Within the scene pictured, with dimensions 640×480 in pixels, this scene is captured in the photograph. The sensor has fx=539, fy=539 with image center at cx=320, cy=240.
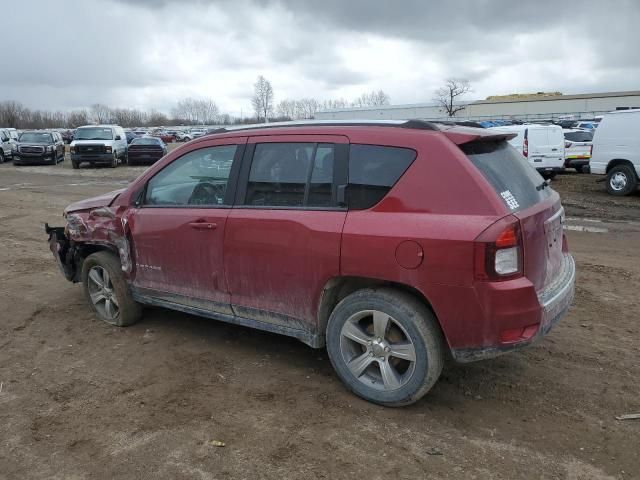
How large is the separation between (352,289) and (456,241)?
869 millimetres

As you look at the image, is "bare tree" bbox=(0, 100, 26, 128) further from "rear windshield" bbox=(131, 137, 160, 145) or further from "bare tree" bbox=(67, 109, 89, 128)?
"rear windshield" bbox=(131, 137, 160, 145)

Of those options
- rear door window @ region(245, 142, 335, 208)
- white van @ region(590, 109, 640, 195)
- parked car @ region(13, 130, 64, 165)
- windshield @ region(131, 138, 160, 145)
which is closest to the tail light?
rear door window @ region(245, 142, 335, 208)

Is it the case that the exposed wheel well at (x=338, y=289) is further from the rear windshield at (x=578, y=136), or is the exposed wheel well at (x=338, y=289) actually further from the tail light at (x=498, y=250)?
the rear windshield at (x=578, y=136)

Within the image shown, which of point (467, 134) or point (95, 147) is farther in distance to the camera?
point (95, 147)

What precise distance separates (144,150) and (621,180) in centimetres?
2104

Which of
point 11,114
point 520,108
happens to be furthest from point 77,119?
point 520,108

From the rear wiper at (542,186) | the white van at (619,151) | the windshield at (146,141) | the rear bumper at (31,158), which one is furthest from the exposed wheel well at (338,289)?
the rear bumper at (31,158)

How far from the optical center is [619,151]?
13.4m

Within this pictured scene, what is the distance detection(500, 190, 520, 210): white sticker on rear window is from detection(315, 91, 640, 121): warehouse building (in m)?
78.3

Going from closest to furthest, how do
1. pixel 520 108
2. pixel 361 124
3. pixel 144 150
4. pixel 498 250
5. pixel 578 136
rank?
pixel 498 250 < pixel 361 124 < pixel 578 136 < pixel 144 150 < pixel 520 108

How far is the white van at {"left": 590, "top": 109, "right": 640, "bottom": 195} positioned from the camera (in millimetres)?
13125

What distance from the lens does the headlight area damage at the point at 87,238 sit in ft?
15.7

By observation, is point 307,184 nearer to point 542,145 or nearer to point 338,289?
point 338,289

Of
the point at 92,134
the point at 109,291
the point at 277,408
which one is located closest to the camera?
the point at 277,408
